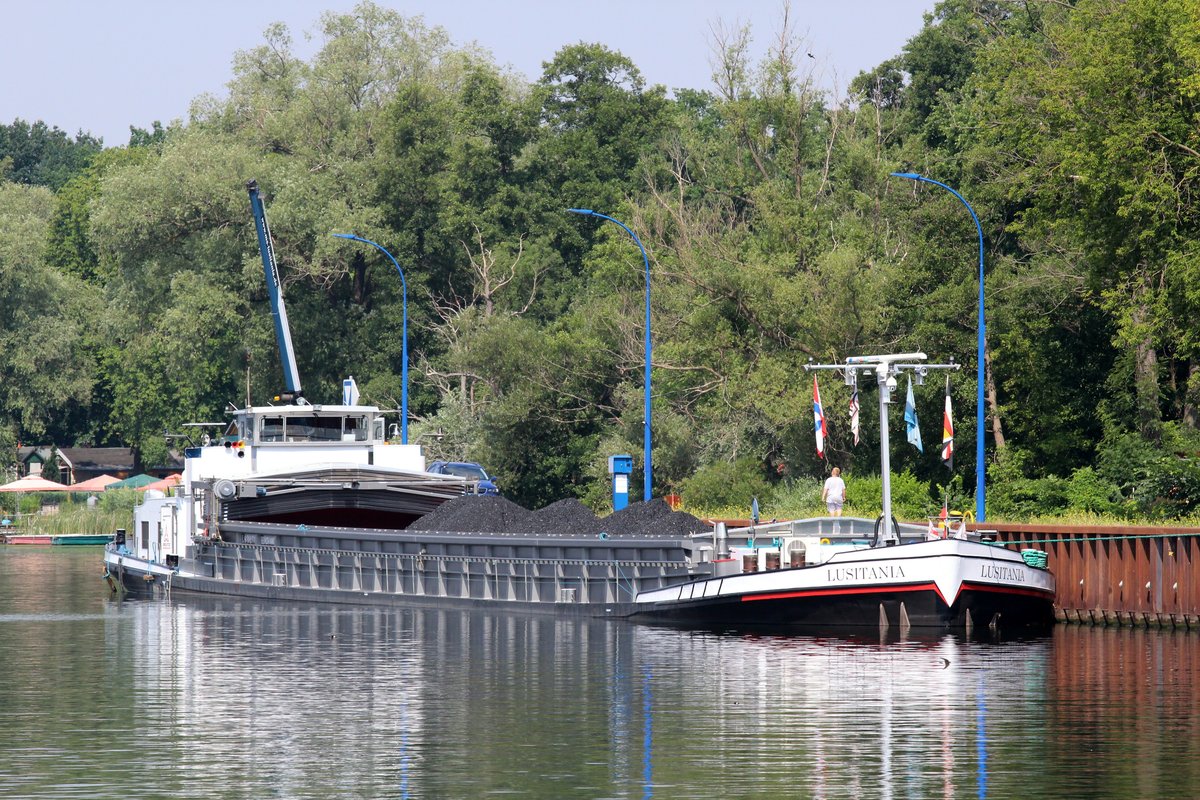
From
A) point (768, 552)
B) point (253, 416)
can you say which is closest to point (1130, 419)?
point (768, 552)

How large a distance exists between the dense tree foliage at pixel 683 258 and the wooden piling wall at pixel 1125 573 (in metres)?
4.92

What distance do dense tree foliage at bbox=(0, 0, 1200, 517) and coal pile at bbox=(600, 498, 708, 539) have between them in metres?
11.0

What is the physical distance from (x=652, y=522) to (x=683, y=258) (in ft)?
98.5

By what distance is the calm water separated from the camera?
18594 mm

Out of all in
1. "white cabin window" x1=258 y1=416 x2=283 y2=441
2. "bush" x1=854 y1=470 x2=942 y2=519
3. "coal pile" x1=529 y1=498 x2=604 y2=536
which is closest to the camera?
"coal pile" x1=529 y1=498 x2=604 y2=536

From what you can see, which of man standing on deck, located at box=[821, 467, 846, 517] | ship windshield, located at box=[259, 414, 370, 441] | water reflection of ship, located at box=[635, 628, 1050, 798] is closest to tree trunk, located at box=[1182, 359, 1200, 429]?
man standing on deck, located at box=[821, 467, 846, 517]

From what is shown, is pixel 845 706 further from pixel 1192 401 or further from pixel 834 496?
pixel 1192 401

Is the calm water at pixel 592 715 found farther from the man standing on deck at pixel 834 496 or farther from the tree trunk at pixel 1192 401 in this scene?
the tree trunk at pixel 1192 401

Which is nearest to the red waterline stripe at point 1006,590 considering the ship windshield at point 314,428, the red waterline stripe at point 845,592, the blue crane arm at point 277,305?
the red waterline stripe at point 845,592

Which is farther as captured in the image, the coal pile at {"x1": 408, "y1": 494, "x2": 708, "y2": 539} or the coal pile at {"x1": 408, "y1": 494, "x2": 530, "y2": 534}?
the coal pile at {"x1": 408, "y1": 494, "x2": 530, "y2": 534}

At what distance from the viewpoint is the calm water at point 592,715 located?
1859cm

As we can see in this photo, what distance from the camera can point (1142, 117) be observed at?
4725 centimetres

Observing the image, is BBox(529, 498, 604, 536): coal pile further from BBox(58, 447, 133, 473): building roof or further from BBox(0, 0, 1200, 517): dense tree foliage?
BBox(58, 447, 133, 473): building roof

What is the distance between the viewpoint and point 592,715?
23.7 meters
